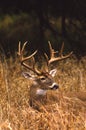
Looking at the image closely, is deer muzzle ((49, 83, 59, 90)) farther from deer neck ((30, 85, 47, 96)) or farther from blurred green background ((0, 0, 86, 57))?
blurred green background ((0, 0, 86, 57))

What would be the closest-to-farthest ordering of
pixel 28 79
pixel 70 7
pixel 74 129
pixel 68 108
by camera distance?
pixel 74 129, pixel 68 108, pixel 28 79, pixel 70 7

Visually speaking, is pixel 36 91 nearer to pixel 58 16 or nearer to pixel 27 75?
pixel 27 75

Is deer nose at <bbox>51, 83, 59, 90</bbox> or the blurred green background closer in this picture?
deer nose at <bbox>51, 83, 59, 90</bbox>

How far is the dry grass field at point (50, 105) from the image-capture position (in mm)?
8156

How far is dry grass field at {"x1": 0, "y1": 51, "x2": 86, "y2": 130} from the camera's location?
26.8 ft

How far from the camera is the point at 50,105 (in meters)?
9.14

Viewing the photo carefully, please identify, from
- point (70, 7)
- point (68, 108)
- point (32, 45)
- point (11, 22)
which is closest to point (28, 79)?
point (68, 108)

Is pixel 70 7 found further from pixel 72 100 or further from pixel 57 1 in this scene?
pixel 72 100

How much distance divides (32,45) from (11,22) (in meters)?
7.50

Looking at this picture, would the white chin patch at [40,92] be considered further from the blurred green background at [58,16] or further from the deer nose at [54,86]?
the blurred green background at [58,16]

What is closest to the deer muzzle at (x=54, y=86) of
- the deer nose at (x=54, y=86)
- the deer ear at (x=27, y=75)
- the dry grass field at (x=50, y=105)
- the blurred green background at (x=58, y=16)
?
the deer nose at (x=54, y=86)

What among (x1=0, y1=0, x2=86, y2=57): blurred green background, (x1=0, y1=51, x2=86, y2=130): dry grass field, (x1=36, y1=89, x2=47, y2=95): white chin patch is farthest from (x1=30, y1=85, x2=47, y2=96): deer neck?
(x1=0, y1=0, x2=86, y2=57): blurred green background

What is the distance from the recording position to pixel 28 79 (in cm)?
1073

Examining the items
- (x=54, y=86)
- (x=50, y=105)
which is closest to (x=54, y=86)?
(x=54, y=86)
